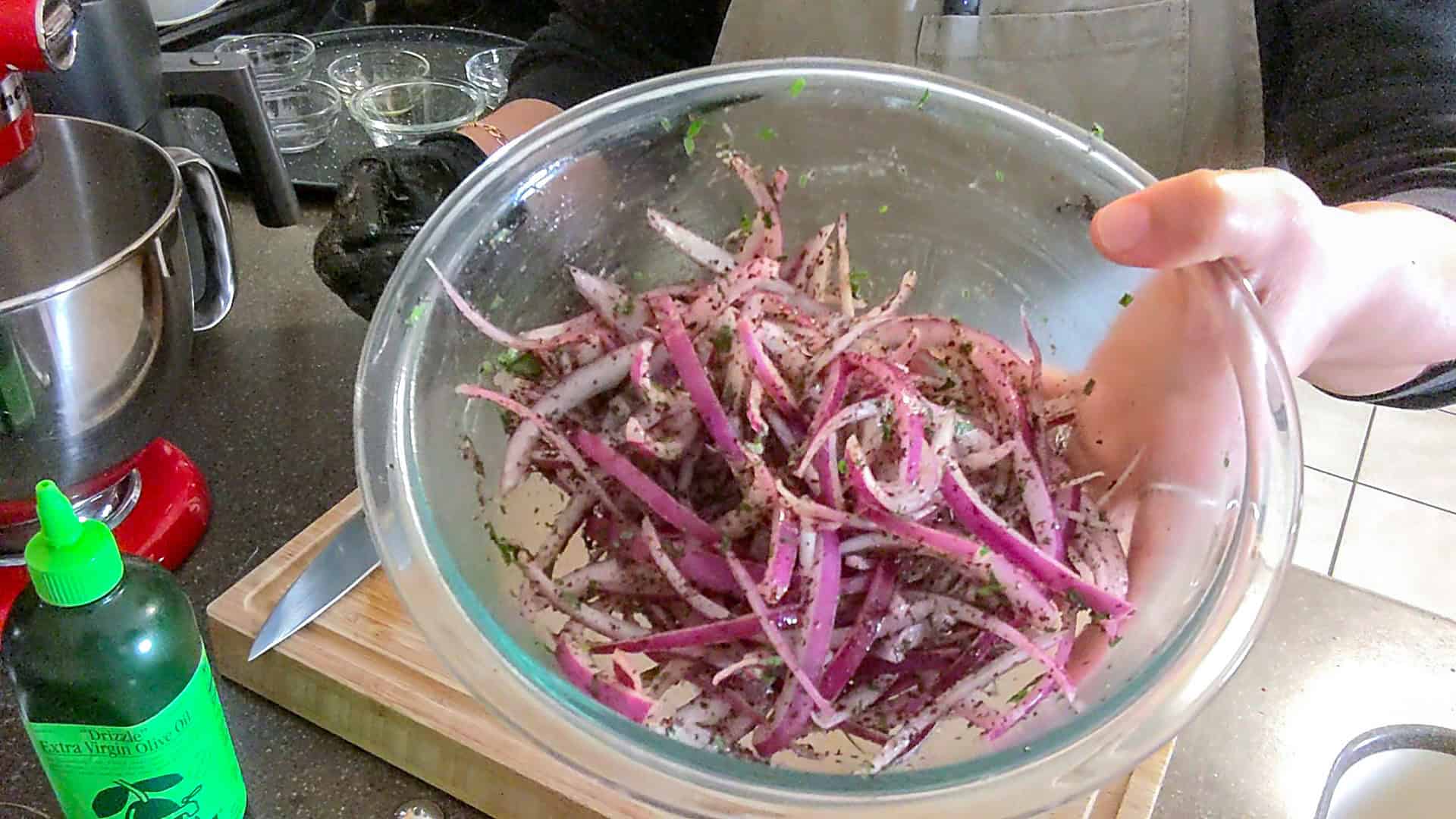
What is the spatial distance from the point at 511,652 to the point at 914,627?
0.65 feet

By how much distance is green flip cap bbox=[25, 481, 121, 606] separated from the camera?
0.50m

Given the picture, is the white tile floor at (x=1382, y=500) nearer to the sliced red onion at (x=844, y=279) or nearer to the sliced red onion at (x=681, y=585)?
the sliced red onion at (x=844, y=279)

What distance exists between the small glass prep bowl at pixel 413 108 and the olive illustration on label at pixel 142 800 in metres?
0.82

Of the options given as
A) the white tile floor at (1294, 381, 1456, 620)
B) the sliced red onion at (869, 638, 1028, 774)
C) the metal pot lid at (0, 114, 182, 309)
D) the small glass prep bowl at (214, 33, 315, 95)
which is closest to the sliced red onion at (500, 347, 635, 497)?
the sliced red onion at (869, 638, 1028, 774)

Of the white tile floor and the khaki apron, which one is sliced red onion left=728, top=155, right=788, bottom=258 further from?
the white tile floor

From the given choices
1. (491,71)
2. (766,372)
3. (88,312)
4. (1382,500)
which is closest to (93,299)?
(88,312)

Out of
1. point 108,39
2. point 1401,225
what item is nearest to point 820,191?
point 1401,225

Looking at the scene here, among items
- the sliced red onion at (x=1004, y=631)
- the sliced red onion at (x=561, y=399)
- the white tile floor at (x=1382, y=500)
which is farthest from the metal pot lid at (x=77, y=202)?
the white tile floor at (x=1382, y=500)

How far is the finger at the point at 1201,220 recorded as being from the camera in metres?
0.49

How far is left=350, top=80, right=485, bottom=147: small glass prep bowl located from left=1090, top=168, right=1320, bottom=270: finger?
0.90 m

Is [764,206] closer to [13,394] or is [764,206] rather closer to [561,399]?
[561,399]

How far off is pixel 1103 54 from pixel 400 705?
754 mm

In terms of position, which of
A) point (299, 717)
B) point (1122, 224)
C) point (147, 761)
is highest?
point (1122, 224)

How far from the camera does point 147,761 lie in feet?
1.82
